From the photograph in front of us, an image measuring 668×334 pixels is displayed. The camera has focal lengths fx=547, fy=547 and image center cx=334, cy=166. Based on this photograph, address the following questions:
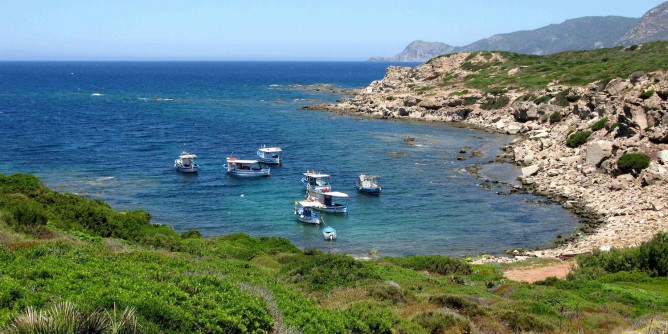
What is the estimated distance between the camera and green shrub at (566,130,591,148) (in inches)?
2351

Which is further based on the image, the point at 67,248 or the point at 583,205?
the point at 583,205

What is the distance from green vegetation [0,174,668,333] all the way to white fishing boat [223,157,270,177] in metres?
26.6

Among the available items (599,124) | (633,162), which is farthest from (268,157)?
(599,124)

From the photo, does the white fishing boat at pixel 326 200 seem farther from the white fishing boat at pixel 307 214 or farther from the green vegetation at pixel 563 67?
the green vegetation at pixel 563 67

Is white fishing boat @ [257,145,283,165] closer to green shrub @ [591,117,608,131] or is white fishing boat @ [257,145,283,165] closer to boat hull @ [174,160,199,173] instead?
boat hull @ [174,160,199,173]

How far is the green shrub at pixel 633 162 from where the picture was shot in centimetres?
4625

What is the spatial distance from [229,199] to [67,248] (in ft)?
107

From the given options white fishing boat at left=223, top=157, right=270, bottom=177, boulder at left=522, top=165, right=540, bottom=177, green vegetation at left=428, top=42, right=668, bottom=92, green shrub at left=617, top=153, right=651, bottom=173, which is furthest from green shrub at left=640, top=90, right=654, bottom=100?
white fishing boat at left=223, top=157, right=270, bottom=177

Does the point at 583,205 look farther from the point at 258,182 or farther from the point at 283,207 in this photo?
the point at 258,182

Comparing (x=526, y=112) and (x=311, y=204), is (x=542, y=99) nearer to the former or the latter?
(x=526, y=112)

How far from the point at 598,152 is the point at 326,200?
2630 cm

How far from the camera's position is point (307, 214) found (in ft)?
138

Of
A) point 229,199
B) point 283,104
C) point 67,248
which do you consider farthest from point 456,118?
point 67,248

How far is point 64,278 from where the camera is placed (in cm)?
1087
